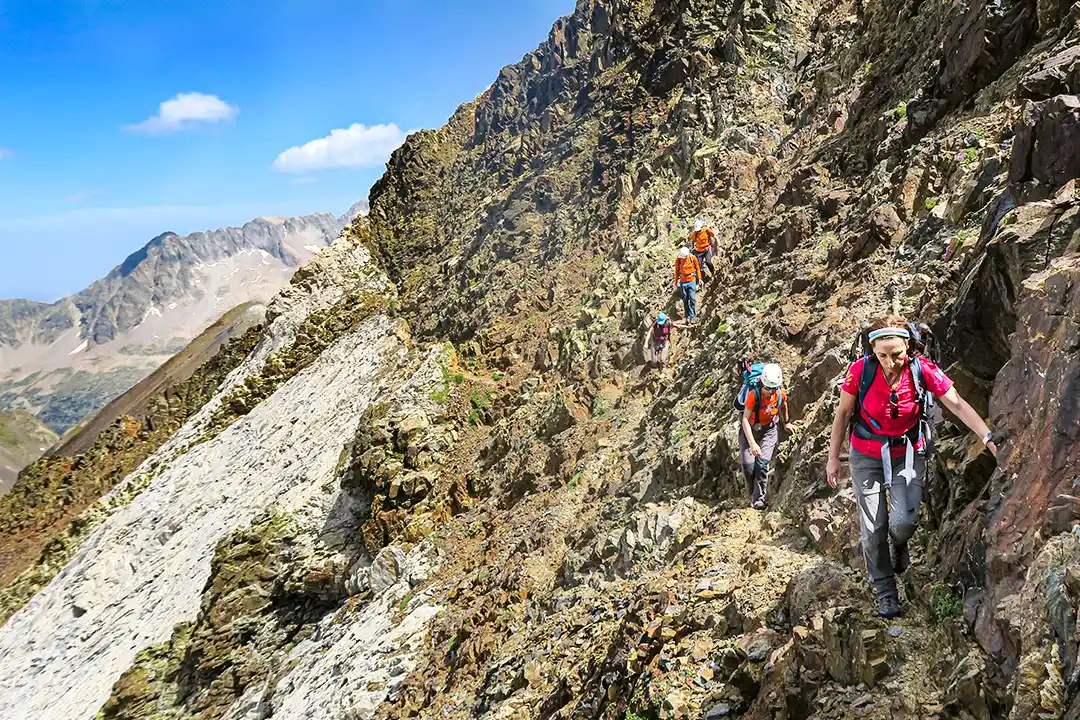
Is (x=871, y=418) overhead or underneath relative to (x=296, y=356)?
underneath

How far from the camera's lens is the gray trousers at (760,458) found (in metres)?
8.93

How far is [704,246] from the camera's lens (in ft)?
59.0

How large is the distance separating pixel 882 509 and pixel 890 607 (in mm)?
732

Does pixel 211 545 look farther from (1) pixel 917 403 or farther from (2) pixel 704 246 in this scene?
(1) pixel 917 403

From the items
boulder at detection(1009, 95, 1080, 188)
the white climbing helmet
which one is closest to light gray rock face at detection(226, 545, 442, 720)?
the white climbing helmet

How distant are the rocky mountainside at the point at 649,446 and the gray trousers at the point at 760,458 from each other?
0.25 metres

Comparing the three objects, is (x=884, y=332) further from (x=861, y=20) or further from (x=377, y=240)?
(x=377, y=240)

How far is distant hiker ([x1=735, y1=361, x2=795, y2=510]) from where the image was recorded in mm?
8898

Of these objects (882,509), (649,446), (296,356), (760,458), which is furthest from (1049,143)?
(296,356)

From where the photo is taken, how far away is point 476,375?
951 inches

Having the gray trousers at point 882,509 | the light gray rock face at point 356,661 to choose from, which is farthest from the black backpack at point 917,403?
the light gray rock face at point 356,661

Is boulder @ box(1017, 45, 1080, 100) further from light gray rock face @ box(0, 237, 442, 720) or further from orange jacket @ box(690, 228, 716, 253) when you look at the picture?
light gray rock face @ box(0, 237, 442, 720)

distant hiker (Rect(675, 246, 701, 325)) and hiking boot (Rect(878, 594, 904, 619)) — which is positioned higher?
distant hiker (Rect(675, 246, 701, 325))

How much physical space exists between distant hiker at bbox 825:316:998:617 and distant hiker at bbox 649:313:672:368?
1185cm
